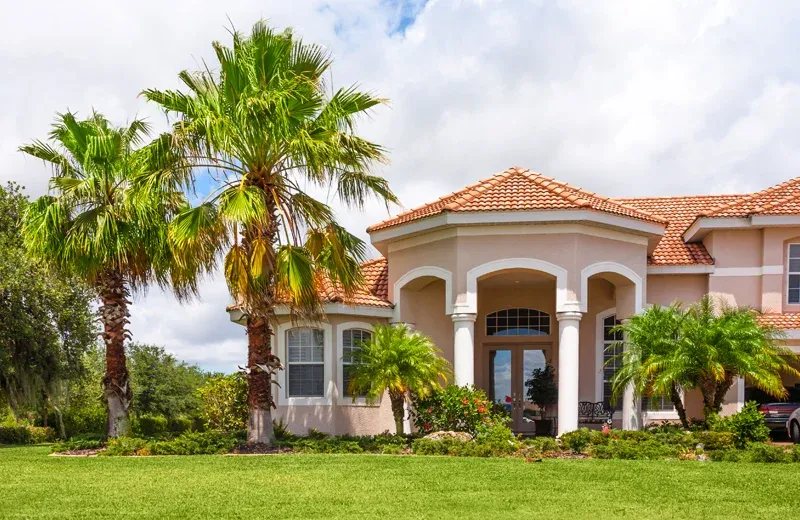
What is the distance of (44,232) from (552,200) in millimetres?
10847

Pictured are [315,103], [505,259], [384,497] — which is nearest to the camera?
[384,497]

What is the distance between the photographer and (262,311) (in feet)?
55.7

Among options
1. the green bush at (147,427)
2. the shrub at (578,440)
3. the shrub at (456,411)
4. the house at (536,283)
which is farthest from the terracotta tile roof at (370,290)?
the green bush at (147,427)

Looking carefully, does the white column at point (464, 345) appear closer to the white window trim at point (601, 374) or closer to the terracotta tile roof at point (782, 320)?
the white window trim at point (601, 374)

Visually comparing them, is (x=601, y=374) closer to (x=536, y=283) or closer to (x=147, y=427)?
(x=536, y=283)

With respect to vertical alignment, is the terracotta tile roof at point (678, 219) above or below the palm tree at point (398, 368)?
above

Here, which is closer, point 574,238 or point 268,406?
point 268,406

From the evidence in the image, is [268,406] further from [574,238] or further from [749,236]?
[749,236]

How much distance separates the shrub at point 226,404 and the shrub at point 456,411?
4594mm

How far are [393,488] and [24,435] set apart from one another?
18.5m

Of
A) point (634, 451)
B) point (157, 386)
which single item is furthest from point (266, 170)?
point (157, 386)

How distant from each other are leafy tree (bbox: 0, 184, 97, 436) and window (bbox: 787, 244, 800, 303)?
741 inches

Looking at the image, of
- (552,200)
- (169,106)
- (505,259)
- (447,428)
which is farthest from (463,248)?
(169,106)

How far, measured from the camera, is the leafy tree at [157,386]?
3800 cm
